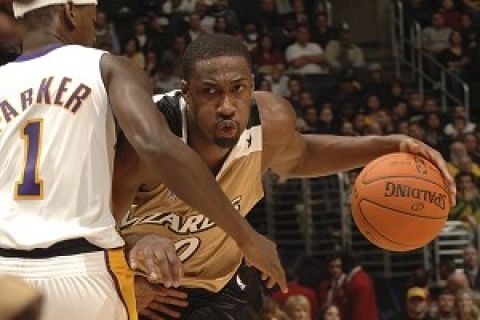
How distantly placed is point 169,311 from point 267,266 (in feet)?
3.59

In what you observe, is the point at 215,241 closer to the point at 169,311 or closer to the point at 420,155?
the point at 169,311

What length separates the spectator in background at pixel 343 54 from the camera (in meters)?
14.4

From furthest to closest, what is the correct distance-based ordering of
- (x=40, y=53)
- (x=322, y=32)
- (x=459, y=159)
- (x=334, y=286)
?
(x=322, y=32), (x=459, y=159), (x=334, y=286), (x=40, y=53)

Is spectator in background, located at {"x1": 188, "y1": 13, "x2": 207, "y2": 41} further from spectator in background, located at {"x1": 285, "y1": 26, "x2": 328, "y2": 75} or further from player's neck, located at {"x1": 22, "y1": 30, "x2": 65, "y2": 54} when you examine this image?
player's neck, located at {"x1": 22, "y1": 30, "x2": 65, "y2": 54}

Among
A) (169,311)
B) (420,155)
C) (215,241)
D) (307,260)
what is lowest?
(307,260)

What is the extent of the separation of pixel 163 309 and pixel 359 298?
5254 mm

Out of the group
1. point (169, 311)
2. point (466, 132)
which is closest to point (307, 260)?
point (466, 132)

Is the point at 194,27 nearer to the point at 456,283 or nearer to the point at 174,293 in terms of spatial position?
the point at 456,283

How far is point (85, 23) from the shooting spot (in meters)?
3.35

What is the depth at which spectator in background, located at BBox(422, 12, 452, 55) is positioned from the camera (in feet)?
49.6

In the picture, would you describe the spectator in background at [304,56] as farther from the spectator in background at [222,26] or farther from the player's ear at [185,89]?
the player's ear at [185,89]

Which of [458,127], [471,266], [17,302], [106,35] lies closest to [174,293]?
[17,302]

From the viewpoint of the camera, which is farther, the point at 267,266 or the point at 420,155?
the point at 420,155

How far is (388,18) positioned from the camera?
52.6 ft
